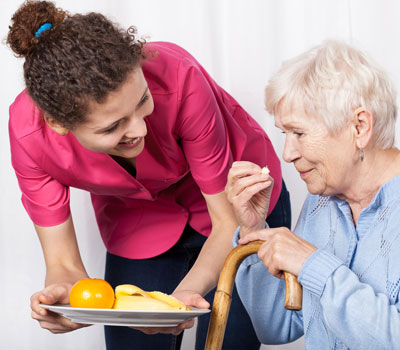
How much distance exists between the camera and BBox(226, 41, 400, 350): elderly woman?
4.20ft

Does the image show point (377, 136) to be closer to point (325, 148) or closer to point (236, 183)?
point (325, 148)

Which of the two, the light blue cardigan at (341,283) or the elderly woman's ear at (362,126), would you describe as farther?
the elderly woman's ear at (362,126)

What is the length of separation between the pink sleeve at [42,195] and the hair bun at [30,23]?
311 mm

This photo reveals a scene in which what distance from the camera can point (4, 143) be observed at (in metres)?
2.62

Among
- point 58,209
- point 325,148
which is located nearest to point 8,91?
point 58,209

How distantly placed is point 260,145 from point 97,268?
1.06 metres

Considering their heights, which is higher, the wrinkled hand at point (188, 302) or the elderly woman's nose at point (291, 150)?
the elderly woman's nose at point (291, 150)

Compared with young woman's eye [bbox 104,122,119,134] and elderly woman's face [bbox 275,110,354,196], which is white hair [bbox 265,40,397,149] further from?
young woman's eye [bbox 104,122,119,134]

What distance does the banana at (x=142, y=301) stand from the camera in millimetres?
1262

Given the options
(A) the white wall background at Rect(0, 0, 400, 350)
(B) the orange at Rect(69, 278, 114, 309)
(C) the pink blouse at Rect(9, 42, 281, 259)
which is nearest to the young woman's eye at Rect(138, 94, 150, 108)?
(C) the pink blouse at Rect(9, 42, 281, 259)

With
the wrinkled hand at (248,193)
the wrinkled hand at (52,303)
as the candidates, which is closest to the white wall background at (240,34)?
the wrinkled hand at (248,193)

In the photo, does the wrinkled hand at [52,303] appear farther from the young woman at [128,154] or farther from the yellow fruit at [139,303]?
the yellow fruit at [139,303]

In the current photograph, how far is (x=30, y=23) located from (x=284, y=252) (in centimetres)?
75

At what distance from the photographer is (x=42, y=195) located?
5.66 feet
